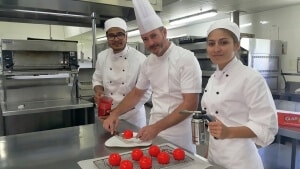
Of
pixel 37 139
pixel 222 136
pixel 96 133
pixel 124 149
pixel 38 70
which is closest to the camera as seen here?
pixel 222 136

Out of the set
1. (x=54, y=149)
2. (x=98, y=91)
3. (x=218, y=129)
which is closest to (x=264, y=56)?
(x=98, y=91)

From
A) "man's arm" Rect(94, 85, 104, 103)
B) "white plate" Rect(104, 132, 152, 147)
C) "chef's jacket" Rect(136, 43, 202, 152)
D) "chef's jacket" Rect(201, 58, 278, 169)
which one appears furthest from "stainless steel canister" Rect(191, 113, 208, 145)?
"man's arm" Rect(94, 85, 104, 103)

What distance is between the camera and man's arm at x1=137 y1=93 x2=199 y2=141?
1.29 meters

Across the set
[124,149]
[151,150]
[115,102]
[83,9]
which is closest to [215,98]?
[151,150]

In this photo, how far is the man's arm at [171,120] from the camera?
4.23 ft

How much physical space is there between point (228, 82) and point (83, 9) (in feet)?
5.84

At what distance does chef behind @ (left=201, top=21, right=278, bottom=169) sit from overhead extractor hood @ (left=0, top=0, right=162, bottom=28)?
136cm

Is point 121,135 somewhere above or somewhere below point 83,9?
below

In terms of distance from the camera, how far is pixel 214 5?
3.93 m

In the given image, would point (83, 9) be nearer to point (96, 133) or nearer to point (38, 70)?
point (38, 70)

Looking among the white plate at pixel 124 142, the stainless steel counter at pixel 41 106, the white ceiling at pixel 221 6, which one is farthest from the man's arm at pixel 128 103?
the white ceiling at pixel 221 6

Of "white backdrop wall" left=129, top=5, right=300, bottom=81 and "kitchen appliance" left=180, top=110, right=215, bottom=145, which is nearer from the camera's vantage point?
"kitchen appliance" left=180, top=110, right=215, bottom=145

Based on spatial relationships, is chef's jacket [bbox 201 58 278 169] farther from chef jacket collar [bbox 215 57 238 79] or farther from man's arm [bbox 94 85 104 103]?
man's arm [bbox 94 85 104 103]

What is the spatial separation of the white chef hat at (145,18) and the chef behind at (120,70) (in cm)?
35
